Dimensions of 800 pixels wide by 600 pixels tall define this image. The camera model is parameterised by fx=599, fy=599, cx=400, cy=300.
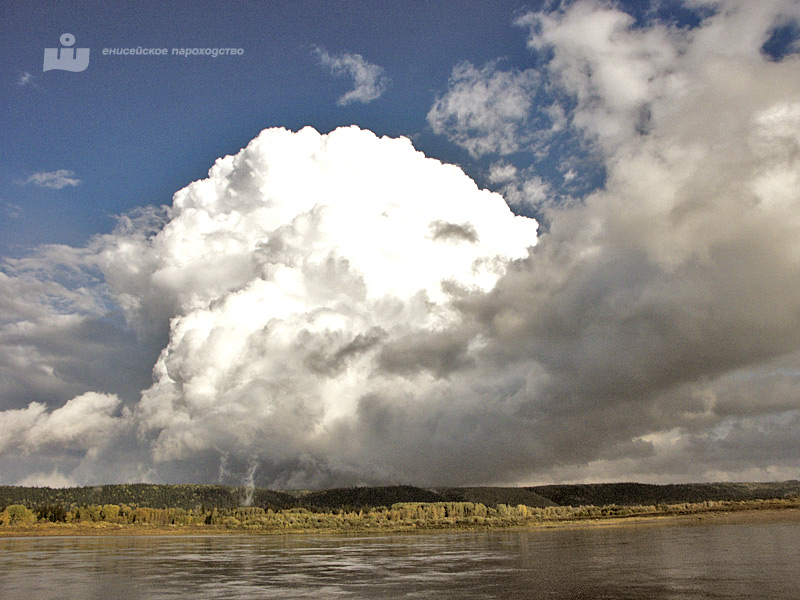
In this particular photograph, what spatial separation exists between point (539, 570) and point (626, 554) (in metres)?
27.4

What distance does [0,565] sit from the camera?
91.9 metres

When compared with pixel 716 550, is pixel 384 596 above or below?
above

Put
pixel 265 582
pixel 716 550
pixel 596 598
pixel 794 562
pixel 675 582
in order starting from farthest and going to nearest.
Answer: pixel 716 550
pixel 794 562
pixel 265 582
pixel 675 582
pixel 596 598

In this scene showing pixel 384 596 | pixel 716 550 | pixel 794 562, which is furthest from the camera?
pixel 716 550

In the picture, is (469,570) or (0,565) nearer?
(469,570)

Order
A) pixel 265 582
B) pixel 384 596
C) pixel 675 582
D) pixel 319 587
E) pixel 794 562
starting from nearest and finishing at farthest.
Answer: pixel 384 596 < pixel 675 582 < pixel 319 587 < pixel 265 582 < pixel 794 562

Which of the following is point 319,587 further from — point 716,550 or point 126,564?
point 716,550

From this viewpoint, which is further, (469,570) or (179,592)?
(469,570)

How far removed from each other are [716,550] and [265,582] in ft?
221

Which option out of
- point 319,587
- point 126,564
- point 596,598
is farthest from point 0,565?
point 596,598

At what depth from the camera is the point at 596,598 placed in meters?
46.8

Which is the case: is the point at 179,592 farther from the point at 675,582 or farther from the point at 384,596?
the point at 675,582

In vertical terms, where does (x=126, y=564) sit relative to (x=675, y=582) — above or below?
below

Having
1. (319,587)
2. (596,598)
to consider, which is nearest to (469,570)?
(319,587)
